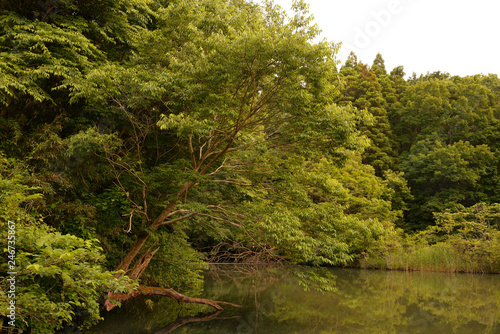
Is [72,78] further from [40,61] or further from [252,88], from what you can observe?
[252,88]

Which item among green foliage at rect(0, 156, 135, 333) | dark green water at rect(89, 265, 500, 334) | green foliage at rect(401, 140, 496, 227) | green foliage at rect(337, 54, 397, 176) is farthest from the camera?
green foliage at rect(337, 54, 397, 176)

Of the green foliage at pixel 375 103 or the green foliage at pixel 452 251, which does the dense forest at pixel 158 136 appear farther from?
the green foliage at pixel 375 103

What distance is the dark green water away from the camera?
789 cm

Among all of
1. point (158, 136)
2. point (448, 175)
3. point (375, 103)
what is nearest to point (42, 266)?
point (158, 136)

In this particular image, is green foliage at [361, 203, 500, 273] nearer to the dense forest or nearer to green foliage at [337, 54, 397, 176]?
green foliage at [337, 54, 397, 176]

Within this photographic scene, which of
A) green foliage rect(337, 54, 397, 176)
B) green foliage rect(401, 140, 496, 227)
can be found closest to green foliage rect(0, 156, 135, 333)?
green foliage rect(337, 54, 397, 176)

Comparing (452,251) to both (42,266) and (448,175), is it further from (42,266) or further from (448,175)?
(42,266)

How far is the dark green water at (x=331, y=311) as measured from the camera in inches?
311

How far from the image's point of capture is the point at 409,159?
29.7 m

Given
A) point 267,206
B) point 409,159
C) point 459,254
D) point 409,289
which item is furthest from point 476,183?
point 267,206

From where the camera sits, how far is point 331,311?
9641 mm

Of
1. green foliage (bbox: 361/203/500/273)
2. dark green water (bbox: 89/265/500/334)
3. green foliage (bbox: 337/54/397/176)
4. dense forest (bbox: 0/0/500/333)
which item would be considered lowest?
→ dark green water (bbox: 89/265/500/334)

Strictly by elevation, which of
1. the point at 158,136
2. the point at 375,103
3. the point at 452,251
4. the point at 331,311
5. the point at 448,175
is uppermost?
the point at 375,103

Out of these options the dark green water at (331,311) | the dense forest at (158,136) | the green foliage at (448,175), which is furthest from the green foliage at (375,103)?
the dense forest at (158,136)
